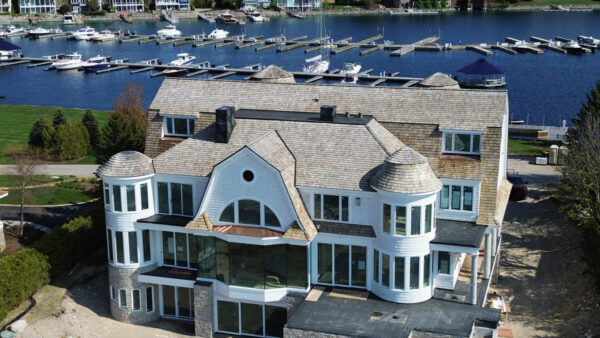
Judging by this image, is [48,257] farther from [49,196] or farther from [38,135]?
[38,135]

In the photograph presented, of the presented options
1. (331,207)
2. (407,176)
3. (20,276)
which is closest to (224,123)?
(331,207)

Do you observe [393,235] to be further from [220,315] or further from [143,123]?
[143,123]

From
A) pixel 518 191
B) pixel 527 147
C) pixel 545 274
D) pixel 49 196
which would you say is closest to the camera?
pixel 545 274

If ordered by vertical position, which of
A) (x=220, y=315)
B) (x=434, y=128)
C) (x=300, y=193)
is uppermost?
(x=434, y=128)

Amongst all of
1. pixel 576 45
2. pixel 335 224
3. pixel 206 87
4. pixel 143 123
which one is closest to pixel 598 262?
pixel 335 224

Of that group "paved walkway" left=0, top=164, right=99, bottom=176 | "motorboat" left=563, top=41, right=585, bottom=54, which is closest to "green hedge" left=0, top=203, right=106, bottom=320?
"paved walkway" left=0, top=164, right=99, bottom=176

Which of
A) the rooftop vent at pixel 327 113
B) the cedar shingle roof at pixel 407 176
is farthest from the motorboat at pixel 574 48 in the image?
the cedar shingle roof at pixel 407 176

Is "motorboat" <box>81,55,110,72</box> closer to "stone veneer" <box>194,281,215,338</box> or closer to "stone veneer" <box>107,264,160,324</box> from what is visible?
"stone veneer" <box>107,264,160,324</box>
